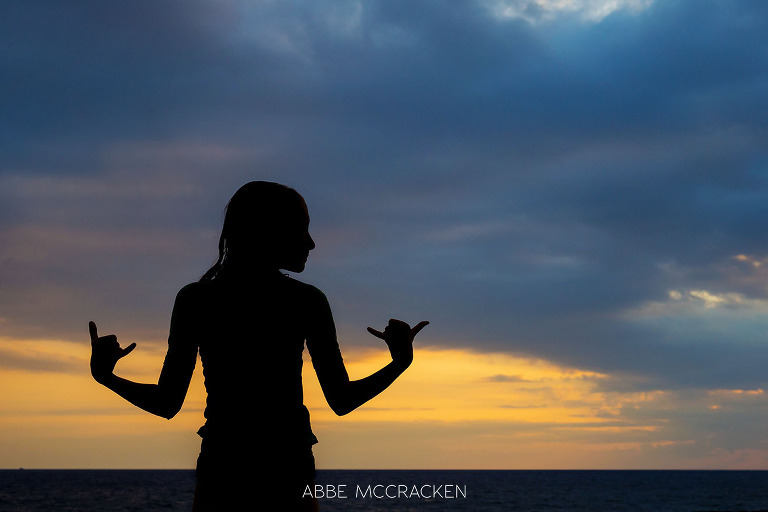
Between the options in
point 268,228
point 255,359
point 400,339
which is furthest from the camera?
point 400,339

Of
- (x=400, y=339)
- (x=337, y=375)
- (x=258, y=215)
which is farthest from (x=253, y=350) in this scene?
(x=400, y=339)

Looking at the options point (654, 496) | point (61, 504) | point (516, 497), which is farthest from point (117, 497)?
point (654, 496)

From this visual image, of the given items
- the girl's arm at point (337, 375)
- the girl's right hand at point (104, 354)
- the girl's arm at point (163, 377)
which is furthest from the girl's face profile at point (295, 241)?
the girl's right hand at point (104, 354)

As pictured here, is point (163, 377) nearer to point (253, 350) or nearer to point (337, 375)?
point (253, 350)

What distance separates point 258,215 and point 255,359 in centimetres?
54

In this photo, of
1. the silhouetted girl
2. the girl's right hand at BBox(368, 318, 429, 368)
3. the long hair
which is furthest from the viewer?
the girl's right hand at BBox(368, 318, 429, 368)

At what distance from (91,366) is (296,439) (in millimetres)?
869

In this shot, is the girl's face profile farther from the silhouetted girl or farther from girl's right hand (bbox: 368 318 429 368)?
girl's right hand (bbox: 368 318 429 368)

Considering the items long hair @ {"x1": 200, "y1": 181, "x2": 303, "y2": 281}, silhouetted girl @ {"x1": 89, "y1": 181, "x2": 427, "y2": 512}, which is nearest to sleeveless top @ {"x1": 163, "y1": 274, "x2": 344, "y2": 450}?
silhouetted girl @ {"x1": 89, "y1": 181, "x2": 427, "y2": 512}

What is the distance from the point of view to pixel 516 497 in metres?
123

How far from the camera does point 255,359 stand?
9.06 ft

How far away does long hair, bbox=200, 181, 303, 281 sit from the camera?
9.57 ft

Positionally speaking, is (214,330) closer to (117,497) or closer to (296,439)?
(296,439)

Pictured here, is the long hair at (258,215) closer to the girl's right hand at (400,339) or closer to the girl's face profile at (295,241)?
the girl's face profile at (295,241)
